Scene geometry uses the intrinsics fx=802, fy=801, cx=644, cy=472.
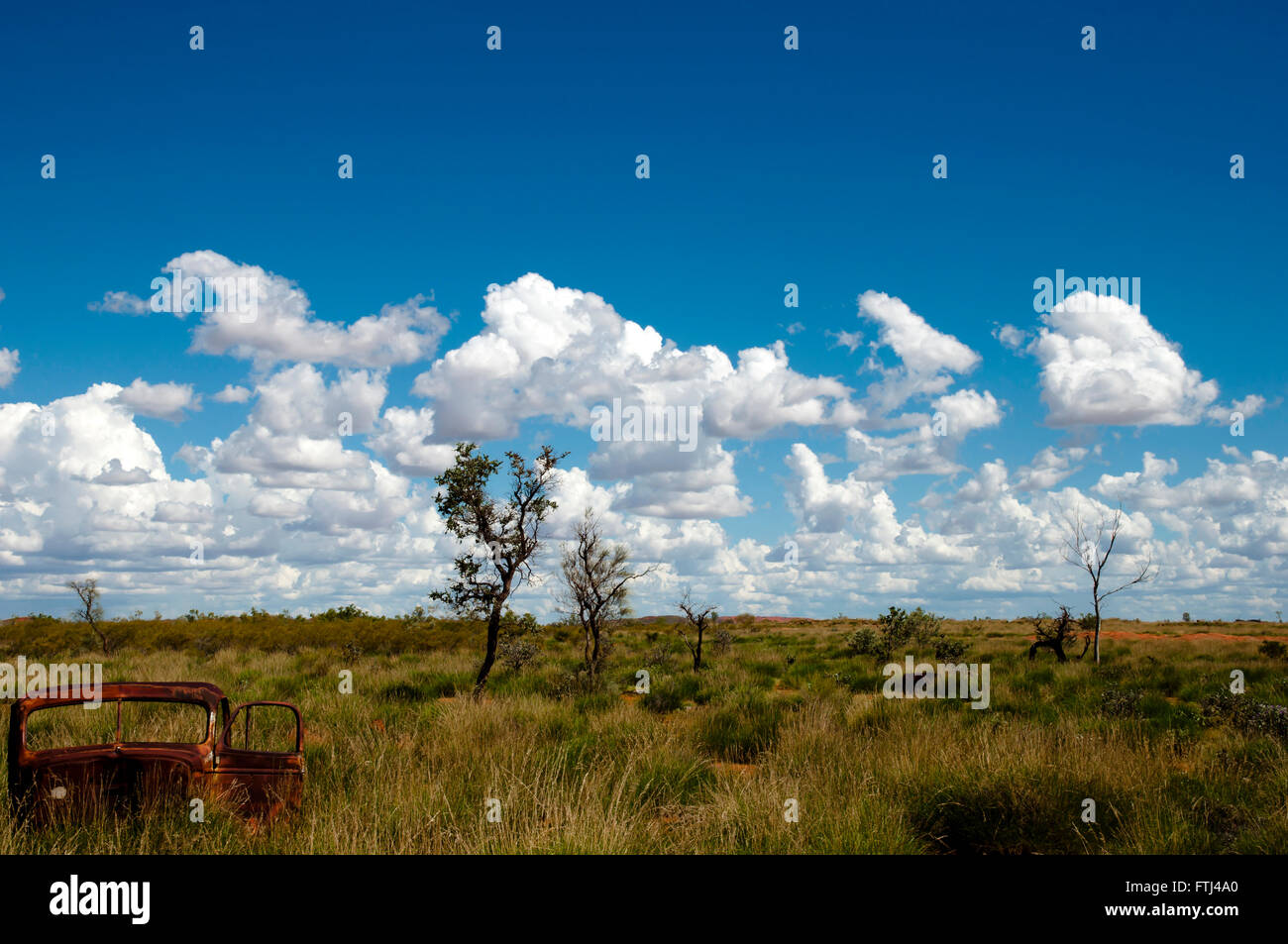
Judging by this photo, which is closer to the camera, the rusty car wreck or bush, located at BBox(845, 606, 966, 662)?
the rusty car wreck

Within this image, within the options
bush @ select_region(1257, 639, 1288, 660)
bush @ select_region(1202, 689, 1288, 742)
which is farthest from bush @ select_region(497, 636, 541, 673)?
bush @ select_region(1257, 639, 1288, 660)

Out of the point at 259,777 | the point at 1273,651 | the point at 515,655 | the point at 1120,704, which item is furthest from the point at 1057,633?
the point at 259,777

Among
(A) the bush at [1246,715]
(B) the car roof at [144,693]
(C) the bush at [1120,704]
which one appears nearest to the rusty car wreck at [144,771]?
(B) the car roof at [144,693]

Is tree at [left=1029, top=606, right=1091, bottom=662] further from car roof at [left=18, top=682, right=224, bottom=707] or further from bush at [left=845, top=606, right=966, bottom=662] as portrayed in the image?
car roof at [left=18, top=682, right=224, bottom=707]

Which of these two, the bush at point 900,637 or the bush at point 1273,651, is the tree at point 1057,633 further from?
the bush at point 1273,651

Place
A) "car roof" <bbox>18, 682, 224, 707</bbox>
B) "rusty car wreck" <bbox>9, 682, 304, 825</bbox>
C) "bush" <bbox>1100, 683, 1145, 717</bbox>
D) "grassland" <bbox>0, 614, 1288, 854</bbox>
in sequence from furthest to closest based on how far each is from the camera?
"bush" <bbox>1100, 683, 1145, 717</bbox> → "grassland" <bbox>0, 614, 1288, 854</bbox> → "rusty car wreck" <bbox>9, 682, 304, 825</bbox> → "car roof" <bbox>18, 682, 224, 707</bbox>

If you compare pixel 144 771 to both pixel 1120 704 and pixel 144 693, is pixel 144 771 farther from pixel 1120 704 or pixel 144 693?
pixel 1120 704

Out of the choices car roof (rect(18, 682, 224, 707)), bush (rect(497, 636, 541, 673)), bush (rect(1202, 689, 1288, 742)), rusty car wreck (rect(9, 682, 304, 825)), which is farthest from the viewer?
bush (rect(497, 636, 541, 673))

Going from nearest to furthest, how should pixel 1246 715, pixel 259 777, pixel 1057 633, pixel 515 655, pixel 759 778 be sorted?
pixel 259 777, pixel 759 778, pixel 1246 715, pixel 515 655, pixel 1057 633

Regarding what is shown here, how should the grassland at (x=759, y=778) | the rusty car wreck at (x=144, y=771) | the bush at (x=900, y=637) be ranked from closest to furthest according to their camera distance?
the rusty car wreck at (x=144, y=771), the grassland at (x=759, y=778), the bush at (x=900, y=637)

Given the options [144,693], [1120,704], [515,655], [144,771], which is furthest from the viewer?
[515,655]
